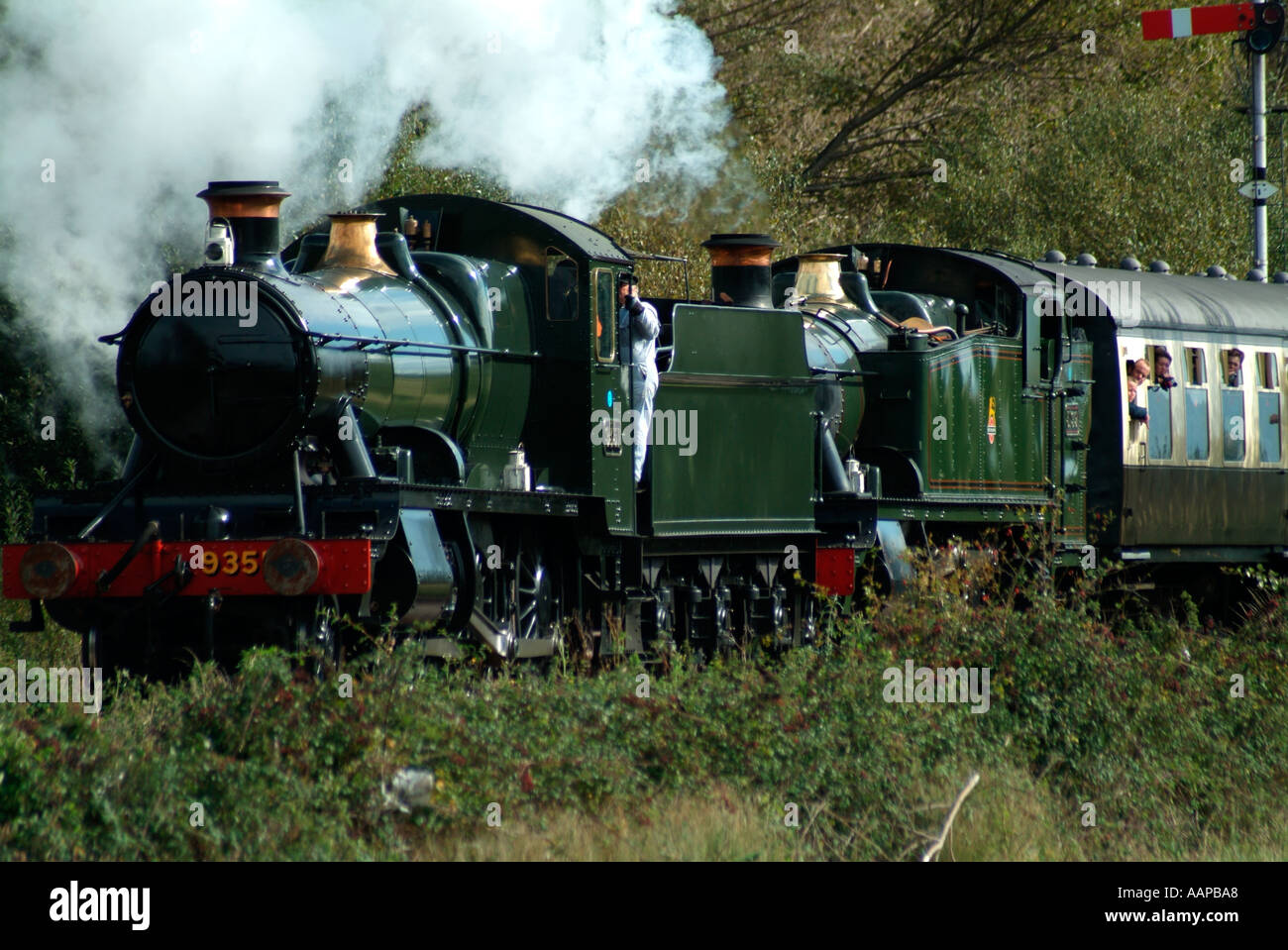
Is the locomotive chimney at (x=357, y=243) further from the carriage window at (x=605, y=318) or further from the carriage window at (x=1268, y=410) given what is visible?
the carriage window at (x=1268, y=410)

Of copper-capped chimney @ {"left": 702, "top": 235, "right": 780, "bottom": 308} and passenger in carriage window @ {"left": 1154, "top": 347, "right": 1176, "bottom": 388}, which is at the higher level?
copper-capped chimney @ {"left": 702, "top": 235, "right": 780, "bottom": 308}

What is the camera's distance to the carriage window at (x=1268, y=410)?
15.3 metres

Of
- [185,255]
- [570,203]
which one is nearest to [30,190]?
[185,255]

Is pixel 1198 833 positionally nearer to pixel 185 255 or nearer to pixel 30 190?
pixel 30 190

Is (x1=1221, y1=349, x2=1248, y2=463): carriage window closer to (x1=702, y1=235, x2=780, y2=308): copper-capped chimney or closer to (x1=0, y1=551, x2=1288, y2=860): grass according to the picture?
(x1=702, y1=235, x2=780, y2=308): copper-capped chimney

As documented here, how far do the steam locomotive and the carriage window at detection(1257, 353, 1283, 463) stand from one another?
103 centimetres

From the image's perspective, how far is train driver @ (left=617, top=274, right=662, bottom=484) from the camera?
34.8ft

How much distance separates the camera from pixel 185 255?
13812 millimetres

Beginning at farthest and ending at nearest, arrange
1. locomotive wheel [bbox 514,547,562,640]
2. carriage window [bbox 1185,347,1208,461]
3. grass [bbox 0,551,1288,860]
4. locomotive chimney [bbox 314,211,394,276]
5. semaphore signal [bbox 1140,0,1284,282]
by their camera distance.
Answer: semaphore signal [bbox 1140,0,1284,282] < carriage window [bbox 1185,347,1208,461] < locomotive wheel [bbox 514,547,562,640] < locomotive chimney [bbox 314,211,394,276] < grass [bbox 0,551,1288,860]

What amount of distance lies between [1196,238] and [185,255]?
1528cm

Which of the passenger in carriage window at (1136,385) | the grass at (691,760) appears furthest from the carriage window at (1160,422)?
the grass at (691,760)

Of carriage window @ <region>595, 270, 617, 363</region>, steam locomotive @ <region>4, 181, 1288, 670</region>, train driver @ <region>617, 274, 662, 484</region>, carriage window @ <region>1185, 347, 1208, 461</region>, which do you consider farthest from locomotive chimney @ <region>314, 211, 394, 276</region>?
carriage window @ <region>1185, 347, 1208, 461</region>

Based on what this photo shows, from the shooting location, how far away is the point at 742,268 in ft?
40.3

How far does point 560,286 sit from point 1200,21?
37.0 ft
